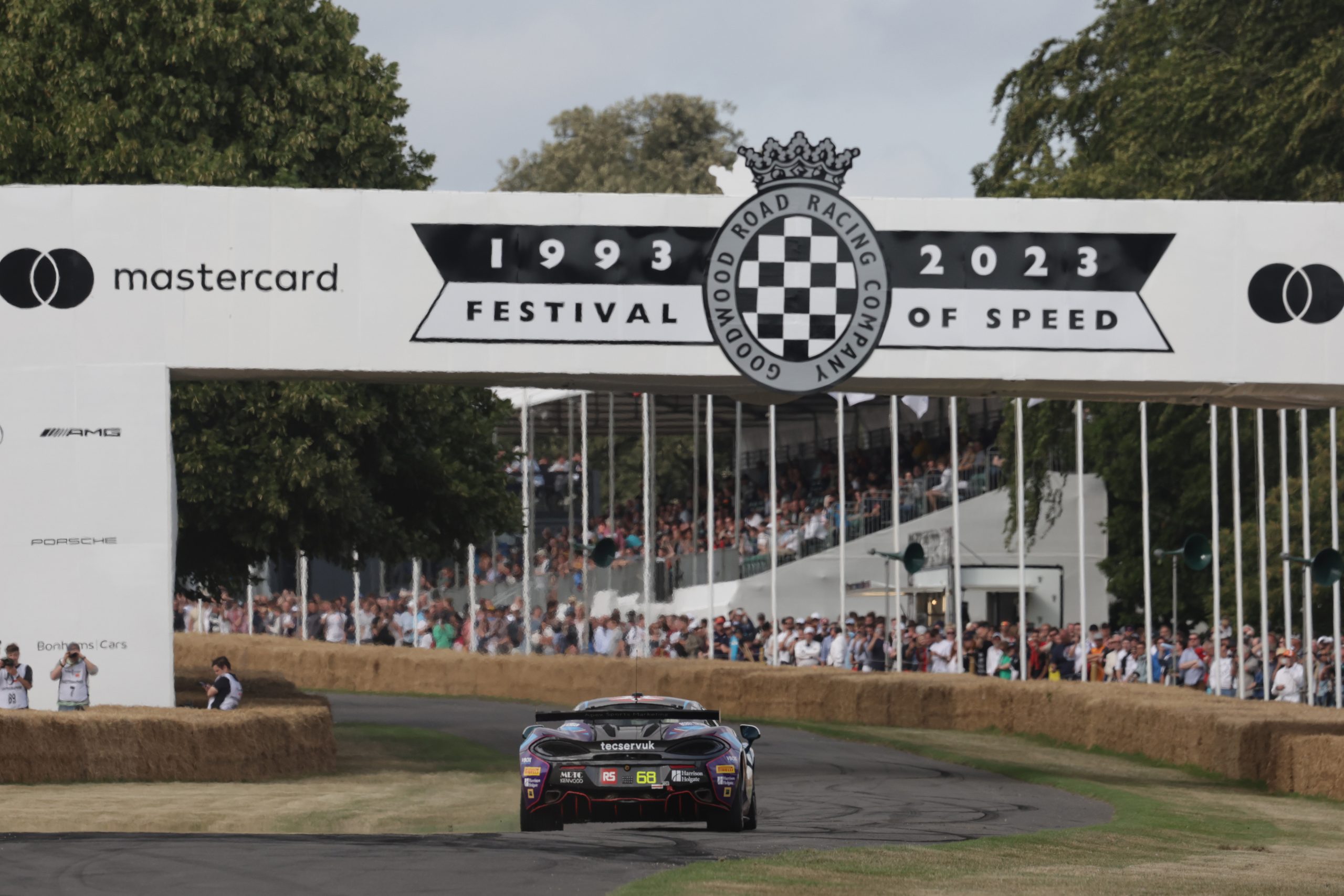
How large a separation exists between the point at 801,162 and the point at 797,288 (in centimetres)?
127

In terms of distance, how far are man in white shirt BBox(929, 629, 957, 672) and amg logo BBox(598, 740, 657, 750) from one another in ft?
66.3

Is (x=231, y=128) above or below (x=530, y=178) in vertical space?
below

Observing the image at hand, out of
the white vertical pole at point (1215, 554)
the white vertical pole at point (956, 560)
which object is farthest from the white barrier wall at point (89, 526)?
the white vertical pole at point (1215, 554)

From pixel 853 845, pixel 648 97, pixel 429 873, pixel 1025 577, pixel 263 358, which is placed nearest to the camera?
pixel 429 873

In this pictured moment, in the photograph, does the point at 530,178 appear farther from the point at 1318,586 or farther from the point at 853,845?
the point at 853,845

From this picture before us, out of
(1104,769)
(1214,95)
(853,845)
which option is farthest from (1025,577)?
(853,845)

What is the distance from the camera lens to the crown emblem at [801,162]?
20.4 m

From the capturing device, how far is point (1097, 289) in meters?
21.1

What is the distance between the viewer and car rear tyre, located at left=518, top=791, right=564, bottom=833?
14375 mm

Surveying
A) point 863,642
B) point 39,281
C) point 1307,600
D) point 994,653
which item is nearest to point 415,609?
point 863,642

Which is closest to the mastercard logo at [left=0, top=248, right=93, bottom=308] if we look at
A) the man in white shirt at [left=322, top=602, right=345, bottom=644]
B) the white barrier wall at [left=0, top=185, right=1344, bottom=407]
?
the white barrier wall at [left=0, top=185, right=1344, bottom=407]

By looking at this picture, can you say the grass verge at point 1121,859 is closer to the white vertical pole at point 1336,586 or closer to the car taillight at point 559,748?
the car taillight at point 559,748

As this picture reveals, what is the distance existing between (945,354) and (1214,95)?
→ 16562 millimetres

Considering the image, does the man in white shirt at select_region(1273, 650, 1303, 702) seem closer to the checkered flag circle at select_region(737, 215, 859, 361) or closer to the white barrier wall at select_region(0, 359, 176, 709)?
the checkered flag circle at select_region(737, 215, 859, 361)
